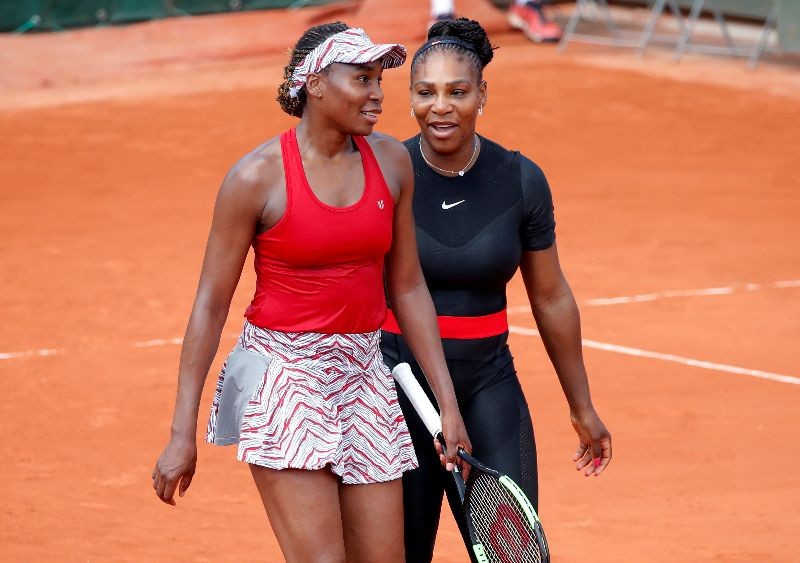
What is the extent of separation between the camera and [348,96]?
14.0 feet

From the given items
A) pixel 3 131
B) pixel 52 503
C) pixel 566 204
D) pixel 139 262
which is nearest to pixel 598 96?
pixel 566 204

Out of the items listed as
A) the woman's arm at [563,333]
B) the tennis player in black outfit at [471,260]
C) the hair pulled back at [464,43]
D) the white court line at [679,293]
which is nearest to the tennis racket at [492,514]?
the tennis player in black outfit at [471,260]

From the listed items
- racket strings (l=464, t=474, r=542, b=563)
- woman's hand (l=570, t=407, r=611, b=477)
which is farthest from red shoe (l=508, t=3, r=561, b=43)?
racket strings (l=464, t=474, r=542, b=563)

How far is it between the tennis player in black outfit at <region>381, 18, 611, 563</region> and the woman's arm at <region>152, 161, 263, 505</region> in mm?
797

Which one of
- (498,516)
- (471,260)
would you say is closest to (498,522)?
(498,516)

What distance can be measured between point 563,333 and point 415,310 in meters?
0.64

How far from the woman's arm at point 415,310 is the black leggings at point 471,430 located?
299 mm

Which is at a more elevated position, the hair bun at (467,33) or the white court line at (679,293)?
the hair bun at (467,33)

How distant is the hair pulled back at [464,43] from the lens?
4.86m

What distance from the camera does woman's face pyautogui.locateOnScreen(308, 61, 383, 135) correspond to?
4270mm

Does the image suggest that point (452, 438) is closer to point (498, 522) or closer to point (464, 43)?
point (498, 522)

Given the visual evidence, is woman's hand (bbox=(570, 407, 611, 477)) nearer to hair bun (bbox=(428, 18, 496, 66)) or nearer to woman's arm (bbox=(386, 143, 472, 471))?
woman's arm (bbox=(386, 143, 472, 471))

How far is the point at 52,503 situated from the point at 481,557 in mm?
3220

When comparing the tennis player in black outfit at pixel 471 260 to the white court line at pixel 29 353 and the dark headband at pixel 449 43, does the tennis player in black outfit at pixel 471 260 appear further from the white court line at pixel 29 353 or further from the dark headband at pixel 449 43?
the white court line at pixel 29 353
